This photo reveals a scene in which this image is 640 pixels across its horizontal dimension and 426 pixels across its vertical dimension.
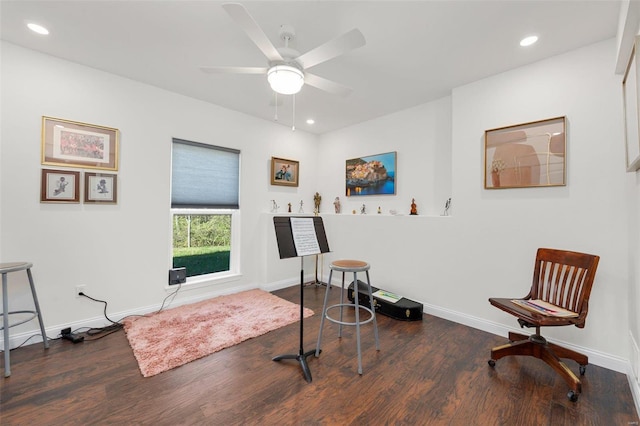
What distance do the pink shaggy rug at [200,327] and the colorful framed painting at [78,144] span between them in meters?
1.68

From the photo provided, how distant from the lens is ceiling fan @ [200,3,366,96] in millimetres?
1524

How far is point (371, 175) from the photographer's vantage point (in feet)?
13.5

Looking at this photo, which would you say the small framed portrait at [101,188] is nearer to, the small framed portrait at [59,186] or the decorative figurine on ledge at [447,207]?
the small framed portrait at [59,186]

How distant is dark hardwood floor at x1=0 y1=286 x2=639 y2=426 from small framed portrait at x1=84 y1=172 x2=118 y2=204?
53.2 inches

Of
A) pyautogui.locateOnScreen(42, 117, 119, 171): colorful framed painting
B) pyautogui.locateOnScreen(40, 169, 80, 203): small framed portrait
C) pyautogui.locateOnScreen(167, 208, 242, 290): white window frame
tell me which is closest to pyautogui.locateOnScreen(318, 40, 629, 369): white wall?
pyautogui.locateOnScreen(167, 208, 242, 290): white window frame

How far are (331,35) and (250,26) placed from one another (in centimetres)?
86

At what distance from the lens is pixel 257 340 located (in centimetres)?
249

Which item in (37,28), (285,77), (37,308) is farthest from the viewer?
(37,308)

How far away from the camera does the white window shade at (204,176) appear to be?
3.30 meters

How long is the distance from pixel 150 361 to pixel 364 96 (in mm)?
3412

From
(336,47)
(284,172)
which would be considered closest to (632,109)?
(336,47)

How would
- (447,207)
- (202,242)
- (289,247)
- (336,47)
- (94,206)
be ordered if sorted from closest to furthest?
(336,47) → (289,247) → (94,206) → (447,207) → (202,242)

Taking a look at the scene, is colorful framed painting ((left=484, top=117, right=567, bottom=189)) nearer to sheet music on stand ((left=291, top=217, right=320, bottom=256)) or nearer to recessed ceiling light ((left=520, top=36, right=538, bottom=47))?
recessed ceiling light ((left=520, top=36, right=538, bottom=47))

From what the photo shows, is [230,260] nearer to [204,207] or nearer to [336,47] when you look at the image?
[204,207]
